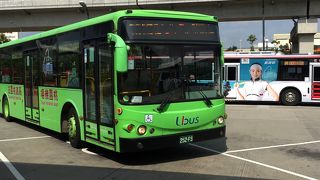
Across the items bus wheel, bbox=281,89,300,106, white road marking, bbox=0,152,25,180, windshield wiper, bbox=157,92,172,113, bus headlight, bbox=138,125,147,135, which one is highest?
windshield wiper, bbox=157,92,172,113

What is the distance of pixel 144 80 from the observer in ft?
25.2

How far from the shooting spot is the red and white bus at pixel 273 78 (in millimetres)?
21156

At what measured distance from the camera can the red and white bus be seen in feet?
69.4

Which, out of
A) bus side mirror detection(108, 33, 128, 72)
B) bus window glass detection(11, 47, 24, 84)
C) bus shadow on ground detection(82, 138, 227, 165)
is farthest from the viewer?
bus window glass detection(11, 47, 24, 84)

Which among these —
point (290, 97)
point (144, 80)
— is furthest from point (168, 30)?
point (290, 97)

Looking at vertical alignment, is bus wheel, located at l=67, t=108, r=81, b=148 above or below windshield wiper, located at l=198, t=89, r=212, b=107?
below

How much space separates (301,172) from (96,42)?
437 centimetres

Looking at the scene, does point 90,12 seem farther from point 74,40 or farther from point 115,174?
point 115,174

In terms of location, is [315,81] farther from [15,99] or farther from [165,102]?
[165,102]

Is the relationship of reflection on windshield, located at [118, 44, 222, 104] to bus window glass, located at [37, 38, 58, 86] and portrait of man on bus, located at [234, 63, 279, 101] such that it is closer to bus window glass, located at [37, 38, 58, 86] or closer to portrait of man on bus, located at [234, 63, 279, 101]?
bus window glass, located at [37, 38, 58, 86]

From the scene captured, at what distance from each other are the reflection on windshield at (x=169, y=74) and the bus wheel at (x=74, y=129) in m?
2.38

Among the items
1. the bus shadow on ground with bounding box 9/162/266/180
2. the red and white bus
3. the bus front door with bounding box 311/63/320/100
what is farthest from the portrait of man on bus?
the bus shadow on ground with bounding box 9/162/266/180

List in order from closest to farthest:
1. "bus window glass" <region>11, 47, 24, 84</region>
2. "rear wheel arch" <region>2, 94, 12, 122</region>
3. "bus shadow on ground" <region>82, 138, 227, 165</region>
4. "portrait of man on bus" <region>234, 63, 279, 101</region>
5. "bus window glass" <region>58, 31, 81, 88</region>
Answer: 1. "bus shadow on ground" <region>82, 138, 227, 165</region>
2. "bus window glass" <region>58, 31, 81, 88</region>
3. "bus window glass" <region>11, 47, 24, 84</region>
4. "rear wheel arch" <region>2, 94, 12, 122</region>
5. "portrait of man on bus" <region>234, 63, 279, 101</region>

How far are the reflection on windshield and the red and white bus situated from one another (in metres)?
13.3
